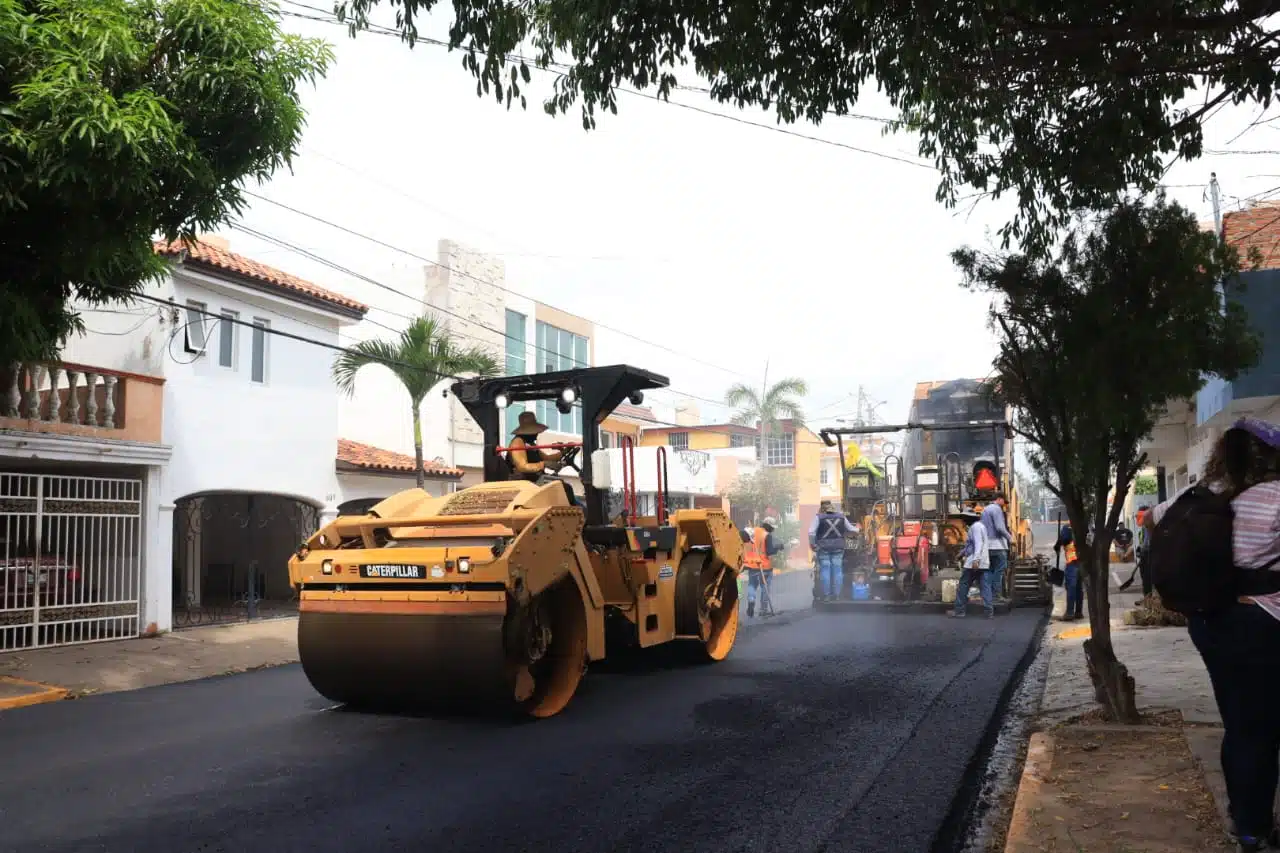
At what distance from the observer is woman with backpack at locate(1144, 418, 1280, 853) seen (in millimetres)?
3840

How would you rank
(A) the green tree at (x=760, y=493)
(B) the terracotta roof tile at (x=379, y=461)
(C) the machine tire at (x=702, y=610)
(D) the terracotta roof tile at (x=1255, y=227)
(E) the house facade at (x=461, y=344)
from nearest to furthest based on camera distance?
1. (C) the machine tire at (x=702, y=610)
2. (D) the terracotta roof tile at (x=1255, y=227)
3. (B) the terracotta roof tile at (x=379, y=461)
4. (E) the house facade at (x=461, y=344)
5. (A) the green tree at (x=760, y=493)

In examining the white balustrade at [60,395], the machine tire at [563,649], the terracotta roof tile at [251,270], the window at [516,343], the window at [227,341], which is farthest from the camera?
the window at [516,343]

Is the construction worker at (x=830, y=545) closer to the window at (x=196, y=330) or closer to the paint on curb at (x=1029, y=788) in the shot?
the paint on curb at (x=1029, y=788)

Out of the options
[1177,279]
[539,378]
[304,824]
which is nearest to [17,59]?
[539,378]

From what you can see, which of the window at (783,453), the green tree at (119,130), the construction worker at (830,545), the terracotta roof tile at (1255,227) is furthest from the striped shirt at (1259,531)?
the window at (783,453)

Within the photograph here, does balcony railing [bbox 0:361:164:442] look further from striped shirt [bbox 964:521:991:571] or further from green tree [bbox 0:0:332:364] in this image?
striped shirt [bbox 964:521:991:571]

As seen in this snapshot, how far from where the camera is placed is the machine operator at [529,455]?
8.52 meters

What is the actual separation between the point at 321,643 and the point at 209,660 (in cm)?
575

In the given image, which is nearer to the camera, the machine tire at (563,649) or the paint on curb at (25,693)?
the machine tire at (563,649)

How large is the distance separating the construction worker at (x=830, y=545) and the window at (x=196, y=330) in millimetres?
9041

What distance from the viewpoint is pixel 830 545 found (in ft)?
49.9

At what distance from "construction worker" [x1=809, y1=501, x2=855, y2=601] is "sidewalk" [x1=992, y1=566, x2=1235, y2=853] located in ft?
21.8

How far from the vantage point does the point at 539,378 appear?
29.0 ft

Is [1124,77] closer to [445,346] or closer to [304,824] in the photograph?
[304,824]
